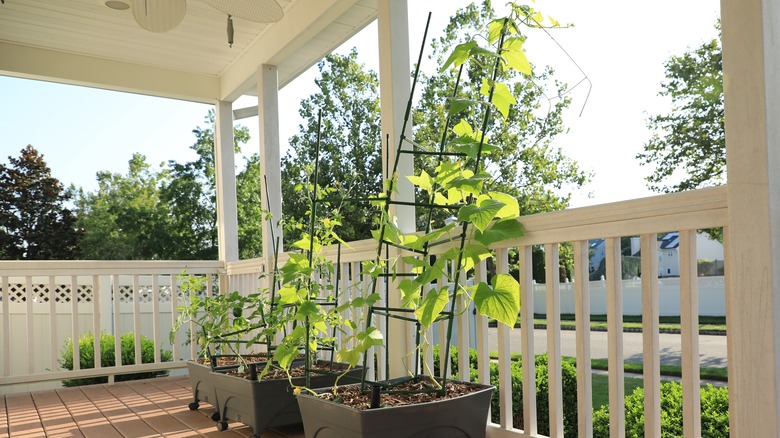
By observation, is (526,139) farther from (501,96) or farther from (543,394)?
(501,96)

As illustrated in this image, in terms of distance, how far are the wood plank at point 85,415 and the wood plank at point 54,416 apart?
28 millimetres

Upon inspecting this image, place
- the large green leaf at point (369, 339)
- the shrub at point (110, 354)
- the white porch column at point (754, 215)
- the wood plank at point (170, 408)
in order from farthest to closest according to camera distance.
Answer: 1. the shrub at point (110, 354)
2. the wood plank at point (170, 408)
3. the large green leaf at point (369, 339)
4. the white porch column at point (754, 215)

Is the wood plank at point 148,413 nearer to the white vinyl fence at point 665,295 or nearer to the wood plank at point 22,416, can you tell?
the wood plank at point 22,416

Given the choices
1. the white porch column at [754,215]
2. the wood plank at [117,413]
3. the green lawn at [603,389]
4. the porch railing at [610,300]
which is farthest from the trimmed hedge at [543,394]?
the green lawn at [603,389]

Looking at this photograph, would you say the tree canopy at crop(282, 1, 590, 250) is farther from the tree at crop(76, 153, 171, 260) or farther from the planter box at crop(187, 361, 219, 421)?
the tree at crop(76, 153, 171, 260)

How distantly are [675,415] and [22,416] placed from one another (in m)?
3.37

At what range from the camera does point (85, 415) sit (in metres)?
3.35

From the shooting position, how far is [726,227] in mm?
1461

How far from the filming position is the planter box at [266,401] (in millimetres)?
2580

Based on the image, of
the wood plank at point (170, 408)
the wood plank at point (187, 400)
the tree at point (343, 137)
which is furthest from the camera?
the tree at point (343, 137)

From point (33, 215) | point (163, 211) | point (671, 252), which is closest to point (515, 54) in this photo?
point (671, 252)

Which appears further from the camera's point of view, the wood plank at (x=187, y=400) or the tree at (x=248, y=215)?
the tree at (x=248, y=215)

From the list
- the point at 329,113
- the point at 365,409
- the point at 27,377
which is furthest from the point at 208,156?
the point at 365,409

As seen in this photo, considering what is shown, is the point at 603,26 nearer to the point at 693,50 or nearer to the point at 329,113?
the point at 693,50
